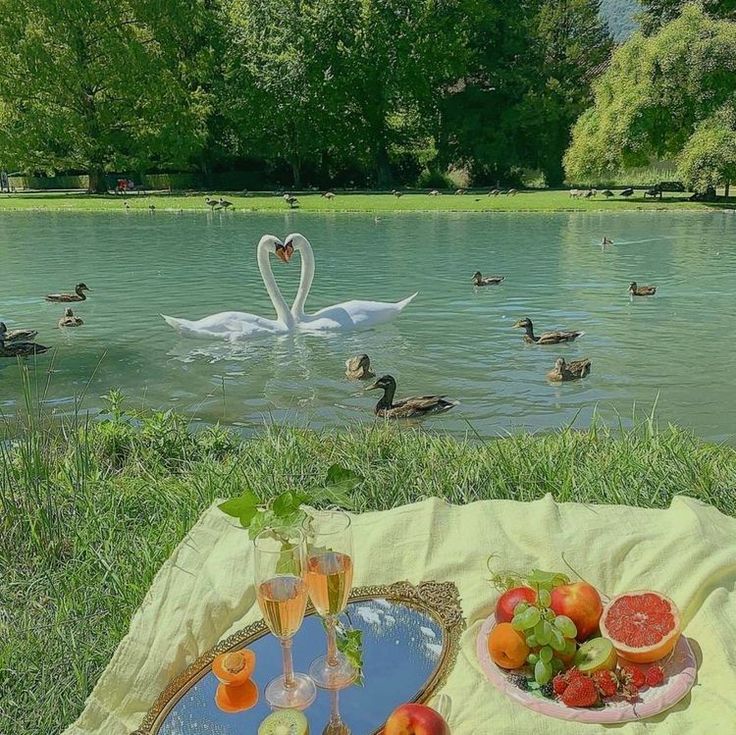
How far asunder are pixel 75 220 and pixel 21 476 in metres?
28.2

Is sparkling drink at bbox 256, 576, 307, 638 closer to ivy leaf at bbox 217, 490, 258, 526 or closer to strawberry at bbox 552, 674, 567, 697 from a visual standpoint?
ivy leaf at bbox 217, 490, 258, 526

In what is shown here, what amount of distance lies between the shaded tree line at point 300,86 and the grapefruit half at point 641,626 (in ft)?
142

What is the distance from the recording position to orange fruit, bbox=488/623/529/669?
103 inches

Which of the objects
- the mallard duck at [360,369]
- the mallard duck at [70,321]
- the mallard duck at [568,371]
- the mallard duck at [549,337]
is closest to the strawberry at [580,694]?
the mallard duck at [568,371]

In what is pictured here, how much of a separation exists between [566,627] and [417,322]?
34.5 ft

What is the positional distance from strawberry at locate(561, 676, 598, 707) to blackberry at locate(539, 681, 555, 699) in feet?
0.15

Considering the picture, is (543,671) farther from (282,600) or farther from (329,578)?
(282,600)

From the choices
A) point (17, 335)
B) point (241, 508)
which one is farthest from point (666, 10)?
point (241, 508)

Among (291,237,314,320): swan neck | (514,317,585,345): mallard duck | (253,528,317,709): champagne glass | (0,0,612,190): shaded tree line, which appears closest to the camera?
(253,528,317,709): champagne glass

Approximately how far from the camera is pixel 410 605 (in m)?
2.91

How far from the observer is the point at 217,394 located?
930 centimetres

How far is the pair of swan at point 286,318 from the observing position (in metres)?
11.1

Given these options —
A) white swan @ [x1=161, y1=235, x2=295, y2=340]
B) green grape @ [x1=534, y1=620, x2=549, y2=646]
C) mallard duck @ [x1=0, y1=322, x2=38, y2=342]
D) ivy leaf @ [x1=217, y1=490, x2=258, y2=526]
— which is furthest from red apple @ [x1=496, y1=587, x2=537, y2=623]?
mallard duck @ [x1=0, y1=322, x2=38, y2=342]

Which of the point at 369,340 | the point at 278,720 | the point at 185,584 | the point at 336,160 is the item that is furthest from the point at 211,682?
the point at 336,160
